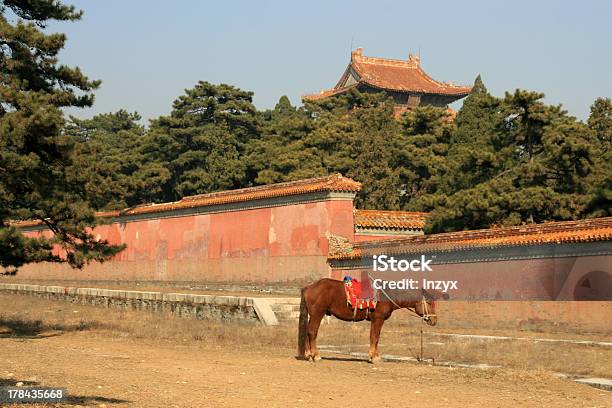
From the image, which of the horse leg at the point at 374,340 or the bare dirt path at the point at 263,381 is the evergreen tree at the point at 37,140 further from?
the horse leg at the point at 374,340

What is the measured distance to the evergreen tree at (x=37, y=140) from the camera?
18.4 m

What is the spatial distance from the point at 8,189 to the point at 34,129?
6.62 ft

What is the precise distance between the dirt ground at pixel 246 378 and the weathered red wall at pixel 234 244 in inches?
447

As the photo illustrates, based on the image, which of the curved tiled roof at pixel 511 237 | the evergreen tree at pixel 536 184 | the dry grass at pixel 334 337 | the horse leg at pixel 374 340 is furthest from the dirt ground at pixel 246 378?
the evergreen tree at pixel 536 184

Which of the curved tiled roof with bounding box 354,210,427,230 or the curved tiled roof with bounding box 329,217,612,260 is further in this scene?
the curved tiled roof with bounding box 354,210,427,230

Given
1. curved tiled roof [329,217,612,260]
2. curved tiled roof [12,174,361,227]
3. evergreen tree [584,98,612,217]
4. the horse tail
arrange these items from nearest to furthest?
1. the horse tail
2. curved tiled roof [329,217,612,260]
3. evergreen tree [584,98,612,217]
4. curved tiled roof [12,174,361,227]

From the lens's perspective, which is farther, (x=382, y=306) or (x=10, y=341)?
(x=10, y=341)

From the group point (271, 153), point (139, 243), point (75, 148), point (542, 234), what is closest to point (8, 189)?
point (75, 148)

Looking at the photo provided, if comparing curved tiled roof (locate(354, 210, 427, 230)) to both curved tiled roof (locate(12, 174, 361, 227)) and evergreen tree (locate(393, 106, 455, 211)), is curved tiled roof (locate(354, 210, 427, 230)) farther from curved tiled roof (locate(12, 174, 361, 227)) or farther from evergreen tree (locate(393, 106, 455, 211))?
evergreen tree (locate(393, 106, 455, 211))

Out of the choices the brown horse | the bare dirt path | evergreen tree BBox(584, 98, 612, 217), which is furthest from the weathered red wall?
the bare dirt path

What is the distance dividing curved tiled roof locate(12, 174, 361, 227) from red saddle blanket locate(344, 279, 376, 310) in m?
14.4

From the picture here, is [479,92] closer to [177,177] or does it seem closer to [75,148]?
[177,177]

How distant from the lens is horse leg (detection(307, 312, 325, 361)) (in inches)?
617

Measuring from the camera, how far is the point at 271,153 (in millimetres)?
47375
